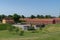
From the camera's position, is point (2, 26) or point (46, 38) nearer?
point (46, 38)

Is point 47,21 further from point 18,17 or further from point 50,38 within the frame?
point 50,38

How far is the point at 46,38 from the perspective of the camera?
27.1ft

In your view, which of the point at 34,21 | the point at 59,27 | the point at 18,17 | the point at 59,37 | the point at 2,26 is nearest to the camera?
the point at 59,37

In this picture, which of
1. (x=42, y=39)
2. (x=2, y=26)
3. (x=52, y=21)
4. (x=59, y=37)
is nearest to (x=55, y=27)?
(x=2, y=26)

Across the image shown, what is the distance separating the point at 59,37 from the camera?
885 centimetres

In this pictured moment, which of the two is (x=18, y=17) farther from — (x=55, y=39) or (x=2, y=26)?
(x=55, y=39)

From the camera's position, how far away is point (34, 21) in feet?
133

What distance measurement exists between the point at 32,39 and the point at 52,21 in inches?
1165

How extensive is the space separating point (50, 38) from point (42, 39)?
1.79 feet

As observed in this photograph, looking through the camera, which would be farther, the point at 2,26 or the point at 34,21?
the point at 34,21

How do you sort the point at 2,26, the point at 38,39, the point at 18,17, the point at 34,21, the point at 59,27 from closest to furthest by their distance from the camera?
the point at 38,39 → the point at 59,27 → the point at 2,26 → the point at 34,21 → the point at 18,17

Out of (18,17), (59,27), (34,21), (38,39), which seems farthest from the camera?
(18,17)

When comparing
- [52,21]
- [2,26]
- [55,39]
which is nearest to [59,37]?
[55,39]

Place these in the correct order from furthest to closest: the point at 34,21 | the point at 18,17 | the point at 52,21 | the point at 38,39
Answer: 1. the point at 18,17
2. the point at 34,21
3. the point at 52,21
4. the point at 38,39
